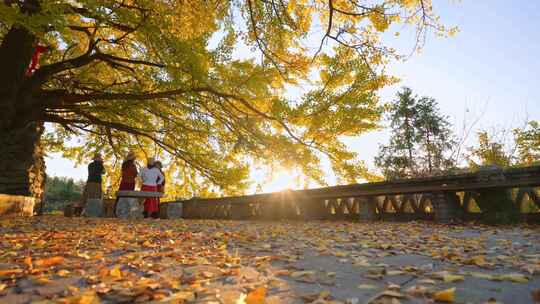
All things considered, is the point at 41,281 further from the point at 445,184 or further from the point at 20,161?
the point at 20,161

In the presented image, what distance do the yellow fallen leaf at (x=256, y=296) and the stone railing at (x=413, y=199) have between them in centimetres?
554

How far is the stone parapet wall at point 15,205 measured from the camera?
7.12 m

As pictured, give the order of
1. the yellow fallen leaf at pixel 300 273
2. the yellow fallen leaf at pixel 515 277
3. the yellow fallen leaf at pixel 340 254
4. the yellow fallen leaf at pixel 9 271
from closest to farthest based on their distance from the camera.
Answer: the yellow fallen leaf at pixel 515 277 < the yellow fallen leaf at pixel 9 271 < the yellow fallen leaf at pixel 300 273 < the yellow fallen leaf at pixel 340 254

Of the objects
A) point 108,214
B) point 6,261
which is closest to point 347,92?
point 6,261

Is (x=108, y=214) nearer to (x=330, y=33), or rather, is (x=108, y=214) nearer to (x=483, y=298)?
(x=330, y=33)

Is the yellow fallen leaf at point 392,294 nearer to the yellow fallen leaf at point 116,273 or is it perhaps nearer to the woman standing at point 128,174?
the yellow fallen leaf at point 116,273

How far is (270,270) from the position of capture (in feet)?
9.30

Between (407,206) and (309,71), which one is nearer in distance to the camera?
(407,206)

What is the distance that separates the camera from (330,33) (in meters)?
6.67

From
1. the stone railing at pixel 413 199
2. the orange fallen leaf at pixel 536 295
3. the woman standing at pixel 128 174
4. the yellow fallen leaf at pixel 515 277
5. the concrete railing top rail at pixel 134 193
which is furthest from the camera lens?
the woman standing at pixel 128 174

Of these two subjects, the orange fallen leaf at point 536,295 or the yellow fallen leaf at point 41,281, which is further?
the yellow fallen leaf at point 41,281

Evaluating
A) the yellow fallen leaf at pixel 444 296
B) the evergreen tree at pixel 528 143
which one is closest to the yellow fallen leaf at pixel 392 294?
the yellow fallen leaf at pixel 444 296

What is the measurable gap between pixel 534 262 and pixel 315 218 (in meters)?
6.03

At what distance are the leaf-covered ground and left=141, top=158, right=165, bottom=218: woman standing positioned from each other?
5047 mm
